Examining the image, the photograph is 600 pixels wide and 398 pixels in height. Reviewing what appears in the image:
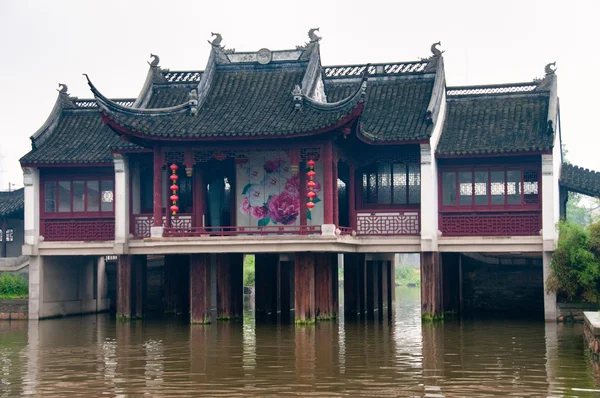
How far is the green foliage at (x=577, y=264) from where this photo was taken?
28.7 metres

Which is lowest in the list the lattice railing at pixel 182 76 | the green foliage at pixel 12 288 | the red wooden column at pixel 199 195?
the green foliage at pixel 12 288

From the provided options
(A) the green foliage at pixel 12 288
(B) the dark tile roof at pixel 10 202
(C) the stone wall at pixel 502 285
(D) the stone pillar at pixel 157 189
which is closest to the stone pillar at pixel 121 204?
(D) the stone pillar at pixel 157 189

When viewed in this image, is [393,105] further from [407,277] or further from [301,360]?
[407,277]

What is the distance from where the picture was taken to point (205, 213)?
31.4 meters

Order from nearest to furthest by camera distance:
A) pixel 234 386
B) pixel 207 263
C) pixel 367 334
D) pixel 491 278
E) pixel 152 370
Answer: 1. pixel 234 386
2. pixel 152 370
3. pixel 367 334
4. pixel 207 263
5. pixel 491 278

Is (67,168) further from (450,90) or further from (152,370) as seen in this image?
(152,370)

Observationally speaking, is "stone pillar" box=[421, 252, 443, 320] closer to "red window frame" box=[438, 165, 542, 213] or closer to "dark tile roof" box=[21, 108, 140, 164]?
"red window frame" box=[438, 165, 542, 213]

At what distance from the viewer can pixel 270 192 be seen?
30.9 metres

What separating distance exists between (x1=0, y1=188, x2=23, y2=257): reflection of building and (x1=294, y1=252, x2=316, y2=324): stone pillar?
15.6 m

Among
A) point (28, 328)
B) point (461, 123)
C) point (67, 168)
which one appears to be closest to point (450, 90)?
point (461, 123)

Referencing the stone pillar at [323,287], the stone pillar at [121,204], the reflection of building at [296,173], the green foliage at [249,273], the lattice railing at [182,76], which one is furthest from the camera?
the green foliage at [249,273]

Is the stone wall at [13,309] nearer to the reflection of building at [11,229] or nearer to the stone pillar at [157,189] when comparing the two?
the reflection of building at [11,229]

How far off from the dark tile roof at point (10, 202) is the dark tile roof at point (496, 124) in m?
16.9

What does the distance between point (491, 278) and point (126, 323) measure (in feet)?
40.7
